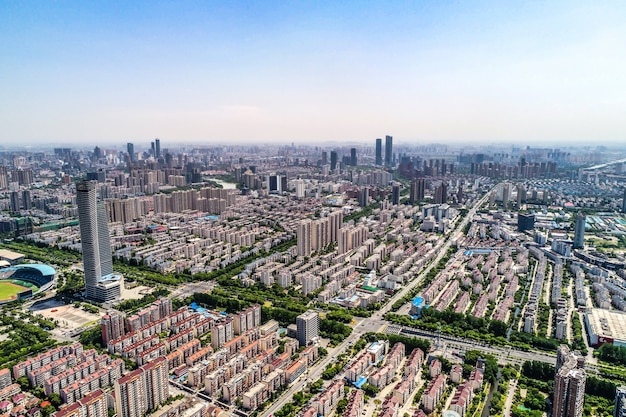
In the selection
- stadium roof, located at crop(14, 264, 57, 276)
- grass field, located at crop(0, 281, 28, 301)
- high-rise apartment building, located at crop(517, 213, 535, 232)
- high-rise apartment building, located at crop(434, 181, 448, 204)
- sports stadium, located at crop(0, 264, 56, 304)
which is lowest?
grass field, located at crop(0, 281, 28, 301)

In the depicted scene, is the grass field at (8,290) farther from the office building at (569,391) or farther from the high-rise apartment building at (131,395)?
the office building at (569,391)

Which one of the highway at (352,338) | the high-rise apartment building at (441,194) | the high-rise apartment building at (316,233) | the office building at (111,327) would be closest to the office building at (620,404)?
the highway at (352,338)

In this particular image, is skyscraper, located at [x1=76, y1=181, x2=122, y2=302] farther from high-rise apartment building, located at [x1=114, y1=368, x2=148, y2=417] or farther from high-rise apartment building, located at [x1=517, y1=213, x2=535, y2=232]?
high-rise apartment building, located at [x1=517, y1=213, x2=535, y2=232]

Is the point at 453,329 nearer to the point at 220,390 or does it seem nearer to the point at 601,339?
the point at 601,339

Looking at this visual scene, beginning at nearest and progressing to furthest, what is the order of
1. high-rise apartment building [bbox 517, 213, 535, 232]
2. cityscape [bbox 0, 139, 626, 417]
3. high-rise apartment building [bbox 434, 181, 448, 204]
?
cityscape [bbox 0, 139, 626, 417], high-rise apartment building [bbox 517, 213, 535, 232], high-rise apartment building [bbox 434, 181, 448, 204]

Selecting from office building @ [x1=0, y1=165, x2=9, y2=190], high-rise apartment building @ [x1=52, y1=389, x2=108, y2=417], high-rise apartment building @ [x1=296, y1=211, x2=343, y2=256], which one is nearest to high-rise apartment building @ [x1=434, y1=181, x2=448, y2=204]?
high-rise apartment building @ [x1=296, y1=211, x2=343, y2=256]

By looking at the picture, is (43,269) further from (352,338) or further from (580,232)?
(580,232)

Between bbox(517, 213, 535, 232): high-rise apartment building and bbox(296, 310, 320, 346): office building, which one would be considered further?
bbox(517, 213, 535, 232): high-rise apartment building
